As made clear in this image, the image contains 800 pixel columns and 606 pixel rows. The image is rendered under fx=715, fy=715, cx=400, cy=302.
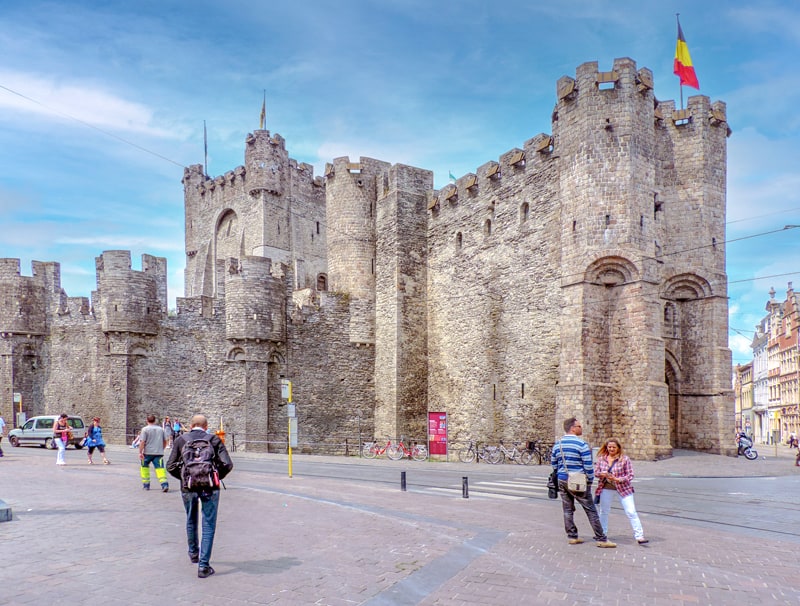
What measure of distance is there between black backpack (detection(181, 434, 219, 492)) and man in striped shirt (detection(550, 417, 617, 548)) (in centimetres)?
409

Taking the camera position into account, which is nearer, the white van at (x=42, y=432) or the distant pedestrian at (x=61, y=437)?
the distant pedestrian at (x=61, y=437)

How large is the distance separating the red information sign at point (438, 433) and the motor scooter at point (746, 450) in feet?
34.8

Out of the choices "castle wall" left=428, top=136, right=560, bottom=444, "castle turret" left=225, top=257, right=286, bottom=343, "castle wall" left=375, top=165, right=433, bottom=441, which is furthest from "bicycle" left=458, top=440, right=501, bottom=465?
"castle turret" left=225, top=257, right=286, bottom=343

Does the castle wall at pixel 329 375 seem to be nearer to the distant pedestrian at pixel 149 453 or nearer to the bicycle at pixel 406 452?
the bicycle at pixel 406 452

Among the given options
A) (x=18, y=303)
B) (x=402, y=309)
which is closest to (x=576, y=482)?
(x=402, y=309)

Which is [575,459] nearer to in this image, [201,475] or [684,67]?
[201,475]

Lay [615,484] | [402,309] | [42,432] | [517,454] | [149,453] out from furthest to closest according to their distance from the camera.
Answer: [402,309] < [42,432] < [517,454] < [149,453] < [615,484]

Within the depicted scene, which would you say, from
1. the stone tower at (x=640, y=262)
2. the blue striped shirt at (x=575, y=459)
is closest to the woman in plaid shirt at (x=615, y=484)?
the blue striped shirt at (x=575, y=459)

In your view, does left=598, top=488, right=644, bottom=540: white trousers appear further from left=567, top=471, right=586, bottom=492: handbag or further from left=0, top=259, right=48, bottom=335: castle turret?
left=0, top=259, right=48, bottom=335: castle turret

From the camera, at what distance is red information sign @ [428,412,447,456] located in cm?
2480

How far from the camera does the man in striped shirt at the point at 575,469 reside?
27.6 ft

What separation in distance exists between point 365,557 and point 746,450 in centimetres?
2212

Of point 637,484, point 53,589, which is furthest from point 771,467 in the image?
point 53,589

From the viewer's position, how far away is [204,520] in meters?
6.80
